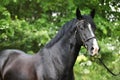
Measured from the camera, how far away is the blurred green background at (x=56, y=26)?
10.3m

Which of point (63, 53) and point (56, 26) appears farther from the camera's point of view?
point (56, 26)

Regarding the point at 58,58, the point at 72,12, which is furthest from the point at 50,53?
the point at 72,12

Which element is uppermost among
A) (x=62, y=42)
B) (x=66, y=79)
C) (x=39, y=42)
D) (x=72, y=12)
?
(x=62, y=42)

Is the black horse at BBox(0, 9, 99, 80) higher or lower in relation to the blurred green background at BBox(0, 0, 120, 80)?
higher

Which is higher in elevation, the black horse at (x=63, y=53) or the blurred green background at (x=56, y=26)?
the black horse at (x=63, y=53)

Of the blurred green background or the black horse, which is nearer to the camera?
the black horse

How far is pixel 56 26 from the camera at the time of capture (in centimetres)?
1098

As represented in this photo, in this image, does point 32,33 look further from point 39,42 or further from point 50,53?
point 50,53

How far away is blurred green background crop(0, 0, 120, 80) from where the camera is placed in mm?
10266

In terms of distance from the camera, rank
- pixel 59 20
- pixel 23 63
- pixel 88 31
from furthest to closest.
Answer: pixel 59 20 < pixel 23 63 < pixel 88 31

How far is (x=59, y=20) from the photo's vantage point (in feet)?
37.4

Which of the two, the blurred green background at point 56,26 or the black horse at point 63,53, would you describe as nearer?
the black horse at point 63,53

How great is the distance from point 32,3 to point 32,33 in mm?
1906

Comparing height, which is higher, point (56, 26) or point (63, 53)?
point (63, 53)
